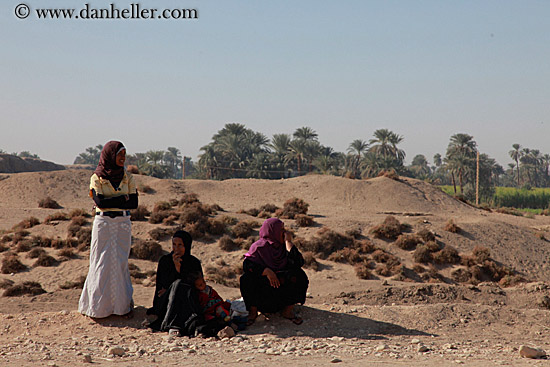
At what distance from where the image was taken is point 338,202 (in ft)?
104

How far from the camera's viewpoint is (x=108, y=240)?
22.9 ft

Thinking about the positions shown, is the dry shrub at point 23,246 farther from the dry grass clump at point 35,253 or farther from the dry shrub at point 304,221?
the dry shrub at point 304,221

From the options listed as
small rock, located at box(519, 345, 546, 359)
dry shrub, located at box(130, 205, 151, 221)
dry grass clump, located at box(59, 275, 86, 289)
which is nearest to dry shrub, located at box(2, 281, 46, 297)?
dry grass clump, located at box(59, 275, 86, 289)

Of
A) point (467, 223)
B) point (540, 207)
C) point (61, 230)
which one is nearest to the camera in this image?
point (61, 230)

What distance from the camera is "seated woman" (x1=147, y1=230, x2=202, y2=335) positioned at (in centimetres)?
A: 659

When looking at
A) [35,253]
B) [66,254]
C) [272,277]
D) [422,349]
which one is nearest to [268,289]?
[272,277]

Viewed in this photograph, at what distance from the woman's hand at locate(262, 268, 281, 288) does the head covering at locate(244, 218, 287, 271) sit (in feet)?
0.59

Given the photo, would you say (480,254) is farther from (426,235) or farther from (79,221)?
(79,221)

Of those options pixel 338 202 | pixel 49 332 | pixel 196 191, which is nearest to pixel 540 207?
pixel 338 202

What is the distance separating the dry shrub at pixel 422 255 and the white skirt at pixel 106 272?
14.4m

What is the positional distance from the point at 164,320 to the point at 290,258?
180 cm

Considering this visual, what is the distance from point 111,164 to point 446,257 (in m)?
15.4

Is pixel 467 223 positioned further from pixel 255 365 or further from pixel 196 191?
pixel 255 365

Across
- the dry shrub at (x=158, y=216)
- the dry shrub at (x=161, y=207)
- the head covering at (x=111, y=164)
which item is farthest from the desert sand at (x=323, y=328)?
the dry shrub at (x=161, y=207)
